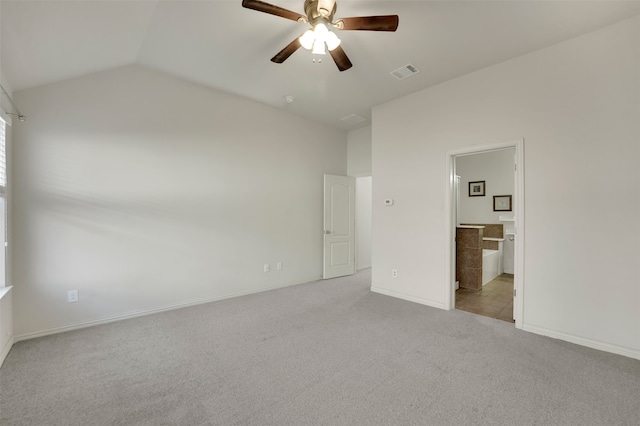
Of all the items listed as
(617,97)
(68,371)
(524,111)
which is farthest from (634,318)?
(68,371)

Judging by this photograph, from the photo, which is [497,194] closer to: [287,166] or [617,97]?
[617,97]

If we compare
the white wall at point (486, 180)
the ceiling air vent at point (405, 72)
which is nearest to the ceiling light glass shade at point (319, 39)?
the ceiling air vent at point (405, 72)

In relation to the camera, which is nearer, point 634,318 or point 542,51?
point 634,318

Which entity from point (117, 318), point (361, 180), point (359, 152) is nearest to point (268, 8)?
point (117, 318)

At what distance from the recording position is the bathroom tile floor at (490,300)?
358 centimetres

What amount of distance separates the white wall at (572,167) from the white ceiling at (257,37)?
26 centimetres

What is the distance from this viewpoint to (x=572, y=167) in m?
2.77

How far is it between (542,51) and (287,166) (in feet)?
12.2

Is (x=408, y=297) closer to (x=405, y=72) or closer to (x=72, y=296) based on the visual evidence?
(x=405, y=72)

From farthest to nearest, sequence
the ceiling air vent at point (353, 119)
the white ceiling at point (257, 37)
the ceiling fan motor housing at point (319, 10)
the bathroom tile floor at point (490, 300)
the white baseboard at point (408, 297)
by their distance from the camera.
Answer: the ceiling air vent at point (353, 119) → the white baseboard at point (408, 297) → the bathroom tile floor at point (490, 300) → the white ceiling at point (257, 37) → the ceiling fan motor housing at point (319, 10)

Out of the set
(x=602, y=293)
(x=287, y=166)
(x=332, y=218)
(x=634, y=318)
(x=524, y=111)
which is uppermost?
(x=524, y=111)

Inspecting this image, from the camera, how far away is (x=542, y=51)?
294 cm

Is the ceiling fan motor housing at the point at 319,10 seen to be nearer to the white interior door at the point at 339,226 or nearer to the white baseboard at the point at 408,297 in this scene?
the white interior door at the point at 339,226

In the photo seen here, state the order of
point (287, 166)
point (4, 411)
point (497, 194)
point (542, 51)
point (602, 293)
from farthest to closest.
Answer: point (497, 194)
point (287, 166)
point (542, 51)
point (602, 293)
point (4, 411)
